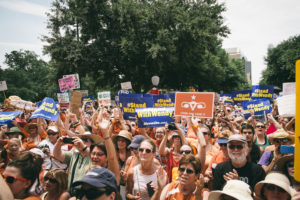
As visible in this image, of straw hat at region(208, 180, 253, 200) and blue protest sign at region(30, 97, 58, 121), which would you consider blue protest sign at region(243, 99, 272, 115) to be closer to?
straw hat at region(208, 180, 253, 200)

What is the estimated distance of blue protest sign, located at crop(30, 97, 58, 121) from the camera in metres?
6.02

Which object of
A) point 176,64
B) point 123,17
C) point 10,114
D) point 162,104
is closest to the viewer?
point 10,114

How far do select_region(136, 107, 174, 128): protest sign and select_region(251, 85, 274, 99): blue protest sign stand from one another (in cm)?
548

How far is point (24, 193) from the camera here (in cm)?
267

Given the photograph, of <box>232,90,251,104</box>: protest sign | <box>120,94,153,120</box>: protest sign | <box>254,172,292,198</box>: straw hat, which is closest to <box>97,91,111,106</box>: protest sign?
<box>120,94,153,120</box>: protest sign

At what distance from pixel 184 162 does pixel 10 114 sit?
227 inches

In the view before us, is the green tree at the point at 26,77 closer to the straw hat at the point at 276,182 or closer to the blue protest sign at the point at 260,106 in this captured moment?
the blue protest sign at the point at 260,106

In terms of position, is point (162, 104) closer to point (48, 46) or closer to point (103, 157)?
point (103, 157)

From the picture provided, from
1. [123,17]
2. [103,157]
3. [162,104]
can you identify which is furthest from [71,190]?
[123,17]

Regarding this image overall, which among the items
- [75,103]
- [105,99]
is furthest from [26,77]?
[75,103]

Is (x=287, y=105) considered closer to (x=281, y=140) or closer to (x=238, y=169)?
(x=281, y=140)

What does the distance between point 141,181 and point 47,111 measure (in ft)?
12.4

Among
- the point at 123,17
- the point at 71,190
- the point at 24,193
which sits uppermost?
the point at 123,17

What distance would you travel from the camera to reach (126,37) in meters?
22.5
